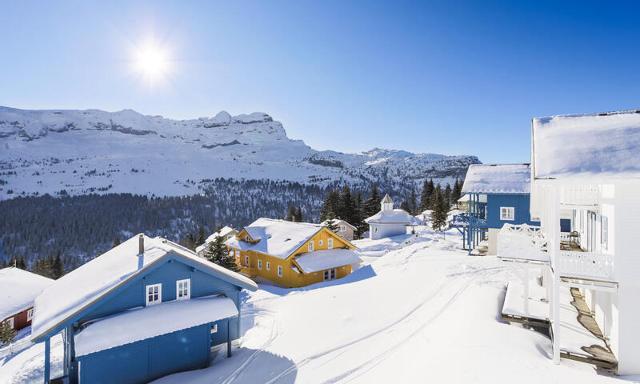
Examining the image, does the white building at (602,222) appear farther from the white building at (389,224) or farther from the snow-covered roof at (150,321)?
the white building at (389,224)

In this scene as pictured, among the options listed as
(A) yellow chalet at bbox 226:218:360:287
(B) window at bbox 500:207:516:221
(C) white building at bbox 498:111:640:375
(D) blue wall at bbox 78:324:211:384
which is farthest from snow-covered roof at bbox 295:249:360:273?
(C) white building at bbox 498:111:640:375

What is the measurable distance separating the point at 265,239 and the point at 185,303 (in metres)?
21.0

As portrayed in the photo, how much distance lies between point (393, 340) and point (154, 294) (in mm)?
10433

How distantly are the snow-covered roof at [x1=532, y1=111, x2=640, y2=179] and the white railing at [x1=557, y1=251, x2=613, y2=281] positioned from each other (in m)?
2.56

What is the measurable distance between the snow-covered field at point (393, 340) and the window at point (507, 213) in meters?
6.51

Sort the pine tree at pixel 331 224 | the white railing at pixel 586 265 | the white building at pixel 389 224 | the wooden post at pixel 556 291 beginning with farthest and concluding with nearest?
1. the white building at pixel 389 224
2. the pine tree at pixel 331 224
3. the wooden post at pixel 556 291
4. the white railing at pixel 586 265

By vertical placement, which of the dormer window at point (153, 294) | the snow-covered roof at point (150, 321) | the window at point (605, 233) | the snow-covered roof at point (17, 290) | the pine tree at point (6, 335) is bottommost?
the pine tree at point (6, 335)

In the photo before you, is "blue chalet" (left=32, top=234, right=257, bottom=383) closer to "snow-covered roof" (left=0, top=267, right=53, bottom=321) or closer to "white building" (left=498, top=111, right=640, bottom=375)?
"white building" (left=498, top=111, right=640, bottom=375)

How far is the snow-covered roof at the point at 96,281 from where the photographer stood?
12.1 metres

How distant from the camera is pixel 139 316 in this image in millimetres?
12859

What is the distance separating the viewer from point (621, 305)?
9141 mm

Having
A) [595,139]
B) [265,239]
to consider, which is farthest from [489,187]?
[265,239]

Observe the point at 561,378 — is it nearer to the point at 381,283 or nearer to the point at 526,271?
the point at 526,271

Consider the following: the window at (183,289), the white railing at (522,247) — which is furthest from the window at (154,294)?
the white railing at (522,247)
